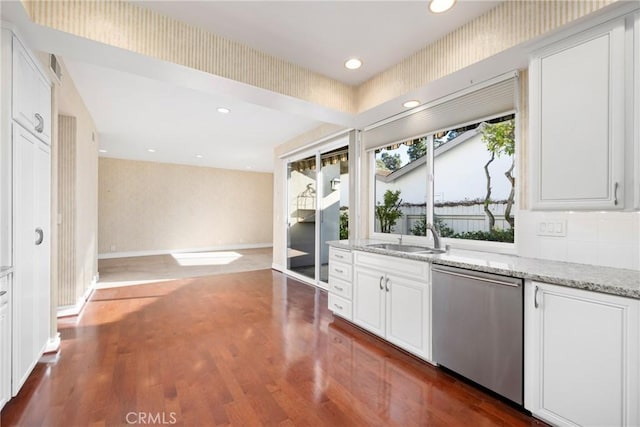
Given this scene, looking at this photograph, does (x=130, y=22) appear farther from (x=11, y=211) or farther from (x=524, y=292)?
(x=524, y=292)

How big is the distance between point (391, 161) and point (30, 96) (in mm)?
3328

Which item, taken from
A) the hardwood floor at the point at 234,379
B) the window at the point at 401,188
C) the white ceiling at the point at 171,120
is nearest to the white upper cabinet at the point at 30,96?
the white ceiling at the point at 171,120

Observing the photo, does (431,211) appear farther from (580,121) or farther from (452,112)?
(580,121)

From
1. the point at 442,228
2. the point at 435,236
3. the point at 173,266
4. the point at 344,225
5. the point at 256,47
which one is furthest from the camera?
the point at 173,266

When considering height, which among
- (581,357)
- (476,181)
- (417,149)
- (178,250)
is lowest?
(178,250)

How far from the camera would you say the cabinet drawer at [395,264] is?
2350 mm

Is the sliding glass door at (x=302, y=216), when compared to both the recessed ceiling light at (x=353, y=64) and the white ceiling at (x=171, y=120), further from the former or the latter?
the recessed ceiling light at (x=353, y=64)

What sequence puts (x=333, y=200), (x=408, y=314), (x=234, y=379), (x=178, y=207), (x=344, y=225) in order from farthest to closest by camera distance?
→ (x=178, y=207) < (x=333, y=200) < (x=344, y=225) < (x=408, y=314) < (x=234, y=379)

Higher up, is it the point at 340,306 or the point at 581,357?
the point at 581,357

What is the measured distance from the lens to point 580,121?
1729 millimetres

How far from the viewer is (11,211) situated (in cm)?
176

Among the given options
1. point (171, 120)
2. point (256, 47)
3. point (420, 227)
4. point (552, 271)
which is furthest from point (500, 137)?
point (171, 120)

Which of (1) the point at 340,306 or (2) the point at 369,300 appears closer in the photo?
(2) the point at 369,300

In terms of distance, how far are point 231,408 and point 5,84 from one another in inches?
92.7
